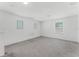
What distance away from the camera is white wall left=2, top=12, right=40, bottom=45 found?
214cm

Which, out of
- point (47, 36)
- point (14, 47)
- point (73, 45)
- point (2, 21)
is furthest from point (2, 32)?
point (73, 45)

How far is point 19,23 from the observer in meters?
2.15

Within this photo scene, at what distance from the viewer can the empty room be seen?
211 centimetres

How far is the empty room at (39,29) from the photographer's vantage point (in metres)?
2.11

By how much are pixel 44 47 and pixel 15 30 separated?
110 centimetres

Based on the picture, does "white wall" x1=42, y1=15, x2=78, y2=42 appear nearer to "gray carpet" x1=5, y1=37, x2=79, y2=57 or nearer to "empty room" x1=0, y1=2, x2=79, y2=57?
"empty room" x1=0, y1=2, x2=79, y2=57

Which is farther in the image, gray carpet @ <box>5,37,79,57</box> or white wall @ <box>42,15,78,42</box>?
white wall @ <box>42,15,78,42</box>

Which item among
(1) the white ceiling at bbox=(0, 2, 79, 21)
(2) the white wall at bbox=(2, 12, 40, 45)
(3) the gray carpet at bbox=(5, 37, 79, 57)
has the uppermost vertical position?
(1) the white ceiling at bbox=(0, 2, 79, 21)

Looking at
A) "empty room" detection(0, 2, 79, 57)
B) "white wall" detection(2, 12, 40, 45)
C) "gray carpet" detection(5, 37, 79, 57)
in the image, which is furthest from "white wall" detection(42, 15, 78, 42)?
"white wall" detection(2, 12, 40, 45)

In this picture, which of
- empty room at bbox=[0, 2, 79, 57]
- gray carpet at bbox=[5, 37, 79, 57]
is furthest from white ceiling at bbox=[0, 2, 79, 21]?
gray carpet at bbox=[5, 37, 79, 57]

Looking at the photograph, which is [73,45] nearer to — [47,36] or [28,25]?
[47,36]

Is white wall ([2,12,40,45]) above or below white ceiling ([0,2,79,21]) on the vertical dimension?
below

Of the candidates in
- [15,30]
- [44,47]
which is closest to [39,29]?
[44,47]

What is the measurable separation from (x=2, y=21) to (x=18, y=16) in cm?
51
